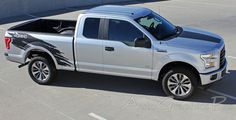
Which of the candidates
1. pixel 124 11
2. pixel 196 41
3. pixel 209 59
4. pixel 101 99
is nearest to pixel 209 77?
pixel 209 59

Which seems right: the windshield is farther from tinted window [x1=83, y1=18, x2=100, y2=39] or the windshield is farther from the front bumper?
the front bumper

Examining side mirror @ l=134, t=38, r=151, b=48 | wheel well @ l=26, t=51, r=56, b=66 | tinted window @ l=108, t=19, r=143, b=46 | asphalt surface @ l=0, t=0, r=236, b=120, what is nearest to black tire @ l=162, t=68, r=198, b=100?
asphalt surface @ l=0, t=0, r=236, b=120

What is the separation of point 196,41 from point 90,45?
7.84 feet

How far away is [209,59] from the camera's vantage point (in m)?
7.43

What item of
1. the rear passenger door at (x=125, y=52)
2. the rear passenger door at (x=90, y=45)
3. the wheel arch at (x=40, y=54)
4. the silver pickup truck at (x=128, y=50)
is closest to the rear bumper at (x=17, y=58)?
the silver pickup truck at (x=128, y=50)

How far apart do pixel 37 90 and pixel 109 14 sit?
99.4 inches

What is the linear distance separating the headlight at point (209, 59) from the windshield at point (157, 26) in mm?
1074

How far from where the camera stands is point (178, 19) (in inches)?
695

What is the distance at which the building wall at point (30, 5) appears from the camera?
1989 cm

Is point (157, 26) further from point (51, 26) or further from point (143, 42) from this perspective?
point (51, 26)

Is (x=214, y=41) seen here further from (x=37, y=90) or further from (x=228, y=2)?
(x=228, y=2)

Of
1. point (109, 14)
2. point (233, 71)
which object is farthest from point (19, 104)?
point (233, 71)

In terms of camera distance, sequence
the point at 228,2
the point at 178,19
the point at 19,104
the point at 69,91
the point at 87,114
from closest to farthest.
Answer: the point at 87,114 < the point at 19,104 < the point at 69,91 < the point at 178,19 < the point at 228,2

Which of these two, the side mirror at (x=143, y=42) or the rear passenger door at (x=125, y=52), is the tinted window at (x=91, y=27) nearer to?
the rear passenger door at (x=125, y=52)
